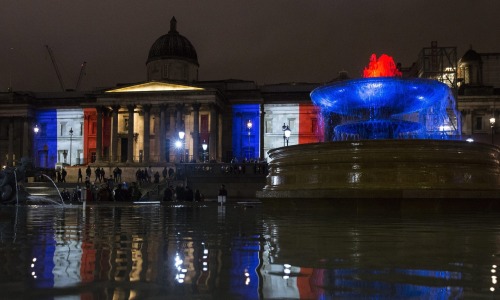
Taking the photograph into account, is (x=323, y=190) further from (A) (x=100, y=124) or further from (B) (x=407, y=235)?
(A) (x=100, y=124)

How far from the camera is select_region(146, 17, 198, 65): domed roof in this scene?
2251 inches

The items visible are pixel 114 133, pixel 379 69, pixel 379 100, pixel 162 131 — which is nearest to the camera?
pixel 379 100

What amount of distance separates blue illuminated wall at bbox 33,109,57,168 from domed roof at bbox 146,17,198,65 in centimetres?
1146

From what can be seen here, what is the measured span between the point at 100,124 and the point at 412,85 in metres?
41.3

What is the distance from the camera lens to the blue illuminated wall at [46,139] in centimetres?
5828

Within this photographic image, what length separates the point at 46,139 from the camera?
58781mm

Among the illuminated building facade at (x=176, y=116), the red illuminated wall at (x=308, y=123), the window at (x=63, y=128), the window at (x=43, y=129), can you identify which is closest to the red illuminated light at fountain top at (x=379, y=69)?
the illuminated building facade at (x=176, y=116)

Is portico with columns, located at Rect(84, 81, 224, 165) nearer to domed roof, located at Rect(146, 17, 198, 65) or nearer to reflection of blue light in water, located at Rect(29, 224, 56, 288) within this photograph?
domed roof, located at Rect(146, 17, 198, 65)

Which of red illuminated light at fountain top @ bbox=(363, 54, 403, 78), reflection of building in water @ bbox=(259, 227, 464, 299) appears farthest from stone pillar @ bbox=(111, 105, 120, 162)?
reflection of building in water @ bbox=(259, 227, 464, 299)

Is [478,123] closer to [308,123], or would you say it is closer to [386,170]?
[308,123]

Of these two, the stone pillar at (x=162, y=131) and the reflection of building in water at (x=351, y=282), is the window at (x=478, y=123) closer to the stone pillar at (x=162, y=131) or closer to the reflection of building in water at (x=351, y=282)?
the stone pillar at (x=162, y=131)

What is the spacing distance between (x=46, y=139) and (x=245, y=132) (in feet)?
67.8

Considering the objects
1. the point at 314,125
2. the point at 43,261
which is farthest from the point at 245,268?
the point at 314,125

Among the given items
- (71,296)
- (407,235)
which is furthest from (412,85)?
(71,296)
